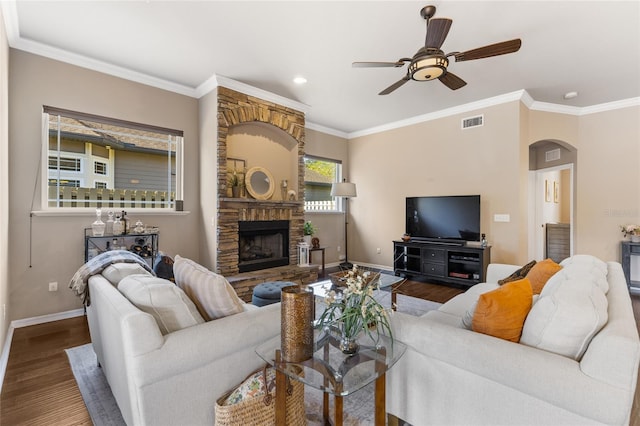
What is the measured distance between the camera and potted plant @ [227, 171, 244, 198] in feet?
14.4

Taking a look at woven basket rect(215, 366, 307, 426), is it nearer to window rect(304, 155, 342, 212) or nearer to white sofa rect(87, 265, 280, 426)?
white sofa rect(87, 265, 280, 426)

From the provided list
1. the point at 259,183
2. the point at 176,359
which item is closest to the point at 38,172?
the point at 259,183

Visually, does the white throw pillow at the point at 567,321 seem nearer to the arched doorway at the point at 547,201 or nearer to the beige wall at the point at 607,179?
the beige wall at the point at 607,179

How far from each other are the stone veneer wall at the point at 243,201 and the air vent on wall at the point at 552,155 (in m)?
4.77

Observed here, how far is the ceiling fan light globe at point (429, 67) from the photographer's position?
2.55 m

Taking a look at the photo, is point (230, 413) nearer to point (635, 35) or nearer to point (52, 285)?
point (52, 285)

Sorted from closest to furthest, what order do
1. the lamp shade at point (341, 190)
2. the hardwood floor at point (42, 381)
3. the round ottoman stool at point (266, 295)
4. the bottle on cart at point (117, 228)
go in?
1. the hardwood floor at point (42, 381)
2. the round ottoman stool at point (266, 295)
3. the bottle on cart at point (117, 228)
4. the lamp shade at point (341, 190)

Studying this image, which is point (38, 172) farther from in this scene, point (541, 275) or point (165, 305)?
point (541, 275)

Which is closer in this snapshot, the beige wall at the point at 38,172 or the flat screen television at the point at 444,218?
the beige wall at the point at 38,172

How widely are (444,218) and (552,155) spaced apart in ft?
8.81

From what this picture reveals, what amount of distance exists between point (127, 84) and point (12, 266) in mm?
2414

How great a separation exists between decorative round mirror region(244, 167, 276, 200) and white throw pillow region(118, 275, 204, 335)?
3.10m

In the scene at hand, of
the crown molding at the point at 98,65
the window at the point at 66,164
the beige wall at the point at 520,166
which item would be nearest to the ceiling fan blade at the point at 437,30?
the beige wall at the point at 520,166

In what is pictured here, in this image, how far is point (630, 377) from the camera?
1025 mm
